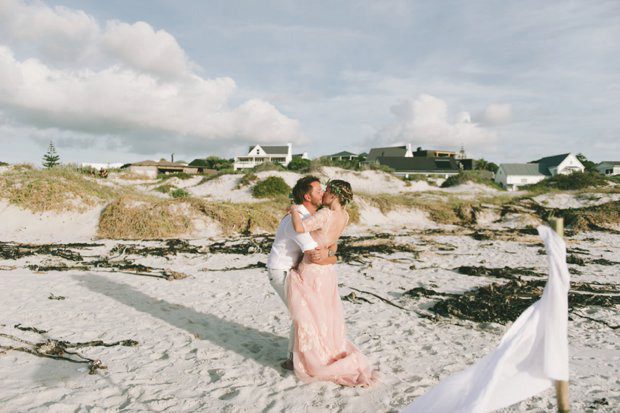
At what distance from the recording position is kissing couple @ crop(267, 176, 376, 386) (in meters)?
4.31

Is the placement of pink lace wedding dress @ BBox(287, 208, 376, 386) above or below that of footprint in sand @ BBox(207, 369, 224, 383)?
above

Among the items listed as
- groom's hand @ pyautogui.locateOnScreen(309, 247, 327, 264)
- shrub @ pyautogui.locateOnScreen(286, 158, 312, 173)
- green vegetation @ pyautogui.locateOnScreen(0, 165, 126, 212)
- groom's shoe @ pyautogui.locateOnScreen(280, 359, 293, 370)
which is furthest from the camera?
shrub @ pyautogui.locateOnScreen(286, 158, 312, 173)

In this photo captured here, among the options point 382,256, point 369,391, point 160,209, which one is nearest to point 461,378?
point 369,391

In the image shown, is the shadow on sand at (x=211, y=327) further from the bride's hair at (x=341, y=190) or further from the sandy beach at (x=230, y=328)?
the bride's hair at (x=341, y=190)

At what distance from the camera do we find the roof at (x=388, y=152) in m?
88.2

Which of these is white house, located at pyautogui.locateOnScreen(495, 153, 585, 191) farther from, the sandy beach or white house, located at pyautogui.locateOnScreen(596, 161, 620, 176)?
the sandy beach

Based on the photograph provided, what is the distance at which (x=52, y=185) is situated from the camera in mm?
18156

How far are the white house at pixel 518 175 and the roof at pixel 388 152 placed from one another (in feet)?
67.9

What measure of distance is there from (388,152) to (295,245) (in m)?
87.1

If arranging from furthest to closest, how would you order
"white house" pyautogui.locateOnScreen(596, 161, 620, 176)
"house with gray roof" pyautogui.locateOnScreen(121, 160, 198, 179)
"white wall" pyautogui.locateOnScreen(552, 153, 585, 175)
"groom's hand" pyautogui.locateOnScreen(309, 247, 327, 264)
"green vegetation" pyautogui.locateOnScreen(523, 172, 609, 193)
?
"white house" pyautogui.locateOnScreen(596, 161, 620, 176) → "white wall" pyautogui.locateOnScreen(552, 153, 585, 175) → "house with gray roof" pyautogui.locateOnScreen(121, 160, 198, 179) → "green vegetation" pyautogui.locateOnScreen(523, 172, 609, 193) → "groom's hand" pyautogui.locateOnScreen(309, 247, 327, 264)

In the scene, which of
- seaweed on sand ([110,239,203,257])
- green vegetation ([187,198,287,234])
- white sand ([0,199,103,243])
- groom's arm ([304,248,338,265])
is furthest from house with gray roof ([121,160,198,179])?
groom's arm ([304,248,338,265])

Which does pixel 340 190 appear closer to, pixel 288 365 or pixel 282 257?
pixel 282 257

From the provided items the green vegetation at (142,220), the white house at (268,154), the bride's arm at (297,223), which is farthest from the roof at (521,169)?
the bride's arm at (297,223)

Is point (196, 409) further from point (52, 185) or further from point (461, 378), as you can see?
point (52, 185)
